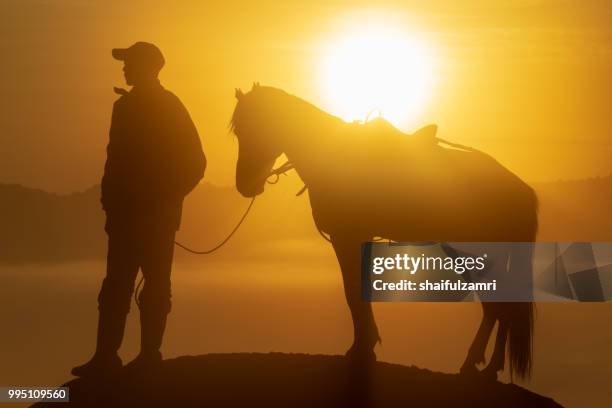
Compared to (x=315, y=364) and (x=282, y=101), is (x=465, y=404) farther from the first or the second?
(x=282, y=101)

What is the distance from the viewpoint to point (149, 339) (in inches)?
301

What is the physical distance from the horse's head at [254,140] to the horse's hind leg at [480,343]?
2360mm

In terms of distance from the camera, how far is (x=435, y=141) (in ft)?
26.2

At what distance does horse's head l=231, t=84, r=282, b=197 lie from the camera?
7.96 meters

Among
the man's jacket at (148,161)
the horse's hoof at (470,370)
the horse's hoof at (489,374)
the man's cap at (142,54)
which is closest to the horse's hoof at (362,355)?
the horse's hoof at (470,370)

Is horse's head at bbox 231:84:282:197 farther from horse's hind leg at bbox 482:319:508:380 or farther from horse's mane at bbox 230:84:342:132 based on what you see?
horse's hind leg at bbox 482:319:508:380

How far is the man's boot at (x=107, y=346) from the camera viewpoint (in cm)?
761

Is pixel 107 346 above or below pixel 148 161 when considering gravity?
below

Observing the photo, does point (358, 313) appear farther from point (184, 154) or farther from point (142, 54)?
point (142, 54)

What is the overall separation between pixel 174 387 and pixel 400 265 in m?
2.33

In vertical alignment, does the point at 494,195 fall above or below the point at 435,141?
below

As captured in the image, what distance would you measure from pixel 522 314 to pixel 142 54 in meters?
4.13

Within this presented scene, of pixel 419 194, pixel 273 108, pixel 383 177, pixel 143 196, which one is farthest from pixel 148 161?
pixel 419 194

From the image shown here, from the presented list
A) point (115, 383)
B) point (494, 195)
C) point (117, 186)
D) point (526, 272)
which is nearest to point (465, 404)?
point (526, 272)
